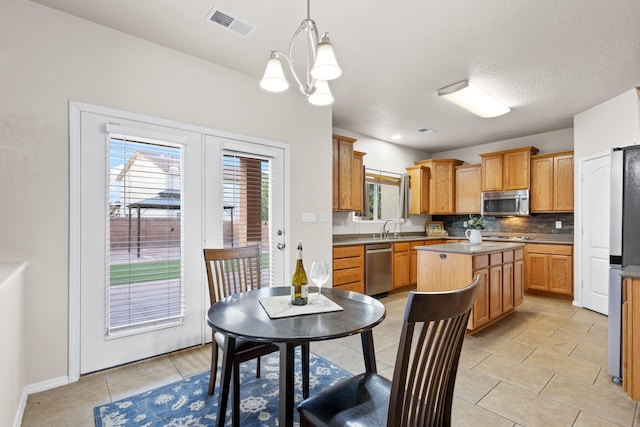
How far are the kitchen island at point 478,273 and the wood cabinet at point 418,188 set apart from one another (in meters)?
2.51

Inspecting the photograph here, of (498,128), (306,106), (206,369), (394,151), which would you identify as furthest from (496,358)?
(394,151)

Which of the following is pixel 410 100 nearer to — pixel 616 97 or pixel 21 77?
pixel 616 97

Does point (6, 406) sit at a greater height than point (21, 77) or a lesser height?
lesser

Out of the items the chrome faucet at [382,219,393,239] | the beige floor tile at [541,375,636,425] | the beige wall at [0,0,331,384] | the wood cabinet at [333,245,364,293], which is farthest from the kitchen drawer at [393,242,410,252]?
the beige wall at [0,0,331,384]

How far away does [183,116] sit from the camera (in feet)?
9.06

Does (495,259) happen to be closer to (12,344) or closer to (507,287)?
(507,287)

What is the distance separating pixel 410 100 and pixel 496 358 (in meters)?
3.00

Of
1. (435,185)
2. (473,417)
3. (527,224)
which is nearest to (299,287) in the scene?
(473,417)

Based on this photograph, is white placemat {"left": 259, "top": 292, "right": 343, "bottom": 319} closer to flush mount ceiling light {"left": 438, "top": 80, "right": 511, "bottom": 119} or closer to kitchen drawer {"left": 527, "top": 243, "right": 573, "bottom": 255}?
flush mount ceiling light {"left": 438, "top": 80, "right": 511, "bottom": 119}

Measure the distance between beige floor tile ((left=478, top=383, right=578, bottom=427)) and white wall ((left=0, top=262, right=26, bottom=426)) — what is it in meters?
2.65

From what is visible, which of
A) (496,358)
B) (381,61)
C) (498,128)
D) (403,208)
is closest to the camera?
(496,358)

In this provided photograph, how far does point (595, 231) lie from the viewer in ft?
13.1

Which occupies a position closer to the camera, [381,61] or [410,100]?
[381,61]

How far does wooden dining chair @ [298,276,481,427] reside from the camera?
87 cm
